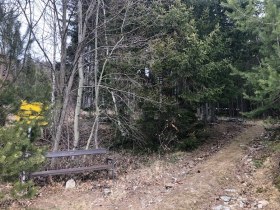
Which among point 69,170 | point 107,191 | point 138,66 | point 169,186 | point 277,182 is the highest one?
point 138,66

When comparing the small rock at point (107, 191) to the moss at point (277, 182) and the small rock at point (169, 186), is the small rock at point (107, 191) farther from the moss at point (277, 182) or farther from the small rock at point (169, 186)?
the moss at point (277, 182)

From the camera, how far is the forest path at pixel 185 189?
668 centimetres

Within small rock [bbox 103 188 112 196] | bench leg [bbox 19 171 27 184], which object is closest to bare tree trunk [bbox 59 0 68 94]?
bench leg [bbox 19 171 27 184]

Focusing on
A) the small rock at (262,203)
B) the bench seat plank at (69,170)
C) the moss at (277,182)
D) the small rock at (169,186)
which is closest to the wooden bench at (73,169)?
the bench seat plank at (69,170)

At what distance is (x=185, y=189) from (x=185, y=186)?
0.20m

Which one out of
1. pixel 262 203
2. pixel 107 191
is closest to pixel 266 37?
pixel 262 203

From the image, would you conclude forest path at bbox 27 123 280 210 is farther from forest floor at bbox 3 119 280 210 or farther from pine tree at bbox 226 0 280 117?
pine tree at bbox 226 0 280 117

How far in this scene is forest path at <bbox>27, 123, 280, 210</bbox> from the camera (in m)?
6.68

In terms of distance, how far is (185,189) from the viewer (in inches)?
287

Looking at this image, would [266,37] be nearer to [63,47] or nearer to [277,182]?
[277,182]

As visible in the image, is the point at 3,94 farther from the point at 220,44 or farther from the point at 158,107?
the point at 220,44

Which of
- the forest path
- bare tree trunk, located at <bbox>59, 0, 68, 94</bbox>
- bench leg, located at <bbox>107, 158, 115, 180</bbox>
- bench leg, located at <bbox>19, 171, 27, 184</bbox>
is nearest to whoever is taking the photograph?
the forest path

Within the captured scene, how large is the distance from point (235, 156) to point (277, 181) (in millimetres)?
2271

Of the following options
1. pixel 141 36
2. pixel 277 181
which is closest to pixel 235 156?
pixel 277 181
